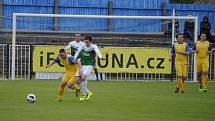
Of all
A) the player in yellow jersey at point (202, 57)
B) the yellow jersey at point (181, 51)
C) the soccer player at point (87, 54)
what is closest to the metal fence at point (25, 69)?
the player in yellow jersey at point (202, 57)

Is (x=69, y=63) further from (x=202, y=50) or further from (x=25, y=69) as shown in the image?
(x=25, y=69)

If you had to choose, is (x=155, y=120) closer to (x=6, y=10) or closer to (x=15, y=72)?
(x=15, y=72)

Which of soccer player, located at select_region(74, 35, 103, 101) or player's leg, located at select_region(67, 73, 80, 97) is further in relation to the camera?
soccer player, located at select_region(74, 35, 103, 101)

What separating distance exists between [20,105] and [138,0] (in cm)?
2988

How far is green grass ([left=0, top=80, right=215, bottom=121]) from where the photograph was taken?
17953mm

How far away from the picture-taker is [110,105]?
2122 cm

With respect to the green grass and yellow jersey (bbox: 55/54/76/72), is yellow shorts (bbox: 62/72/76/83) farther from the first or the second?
the green grass

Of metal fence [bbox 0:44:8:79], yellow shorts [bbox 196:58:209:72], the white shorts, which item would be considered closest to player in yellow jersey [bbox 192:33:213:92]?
yellow shorts [bbox 196:58:209:72]

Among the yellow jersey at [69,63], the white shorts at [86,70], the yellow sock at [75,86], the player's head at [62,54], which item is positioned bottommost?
the yellow sock at [75,86]

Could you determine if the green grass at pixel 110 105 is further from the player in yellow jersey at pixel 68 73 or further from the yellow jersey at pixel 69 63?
the yellow jersey at pixel 69 63

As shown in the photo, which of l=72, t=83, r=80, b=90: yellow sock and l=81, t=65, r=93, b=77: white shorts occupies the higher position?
l=81, t=65, r=93, b=77: white shorts

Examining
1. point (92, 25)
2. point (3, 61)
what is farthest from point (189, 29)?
point (3, 61)

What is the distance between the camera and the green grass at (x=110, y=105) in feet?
58.9

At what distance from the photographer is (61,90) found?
22609mm
